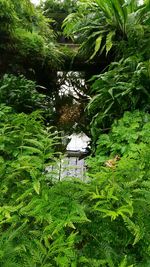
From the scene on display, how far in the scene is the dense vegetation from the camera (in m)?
1.15

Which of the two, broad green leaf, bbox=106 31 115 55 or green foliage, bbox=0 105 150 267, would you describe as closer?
green foliage, bbox=0 105 150 267

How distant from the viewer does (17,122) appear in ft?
9.02

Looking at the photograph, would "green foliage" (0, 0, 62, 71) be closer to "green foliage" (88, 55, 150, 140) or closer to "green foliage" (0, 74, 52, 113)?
"green foliage" (0, 74, 52, 113)

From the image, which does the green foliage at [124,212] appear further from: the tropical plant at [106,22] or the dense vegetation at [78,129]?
the tropical plant at [106,22]

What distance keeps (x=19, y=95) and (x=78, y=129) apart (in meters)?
0.89

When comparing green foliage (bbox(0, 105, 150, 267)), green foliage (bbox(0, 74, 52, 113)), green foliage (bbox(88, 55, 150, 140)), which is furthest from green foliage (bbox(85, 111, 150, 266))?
green foliage (bbox(0, 74, 52, 113))

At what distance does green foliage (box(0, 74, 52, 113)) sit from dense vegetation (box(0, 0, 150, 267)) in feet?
0.04

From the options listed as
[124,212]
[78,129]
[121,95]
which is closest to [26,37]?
[78,129]

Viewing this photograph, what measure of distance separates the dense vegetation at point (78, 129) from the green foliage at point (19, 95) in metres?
0.01

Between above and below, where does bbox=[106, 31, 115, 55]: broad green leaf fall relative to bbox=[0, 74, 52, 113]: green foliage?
above

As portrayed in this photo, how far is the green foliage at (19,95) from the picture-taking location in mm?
3668

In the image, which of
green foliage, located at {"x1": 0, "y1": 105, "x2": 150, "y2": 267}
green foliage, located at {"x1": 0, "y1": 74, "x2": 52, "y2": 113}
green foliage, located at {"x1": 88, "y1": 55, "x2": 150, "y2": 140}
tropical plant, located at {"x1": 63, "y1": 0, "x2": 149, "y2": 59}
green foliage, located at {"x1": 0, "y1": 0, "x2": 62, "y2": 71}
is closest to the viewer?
green foliage, located at {"x1": 0, "y1": 105, "x2": 150, "y2": 267}

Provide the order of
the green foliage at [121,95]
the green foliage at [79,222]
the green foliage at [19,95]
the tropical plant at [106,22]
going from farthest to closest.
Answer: the tropical plant at [106,22], the green foliage at [19,95], the green foliage at [121,95], the green foliage at [79,222]

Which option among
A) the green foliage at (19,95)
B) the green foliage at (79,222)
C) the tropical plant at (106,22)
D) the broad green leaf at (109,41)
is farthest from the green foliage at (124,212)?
the tropical plant at (106,22)
